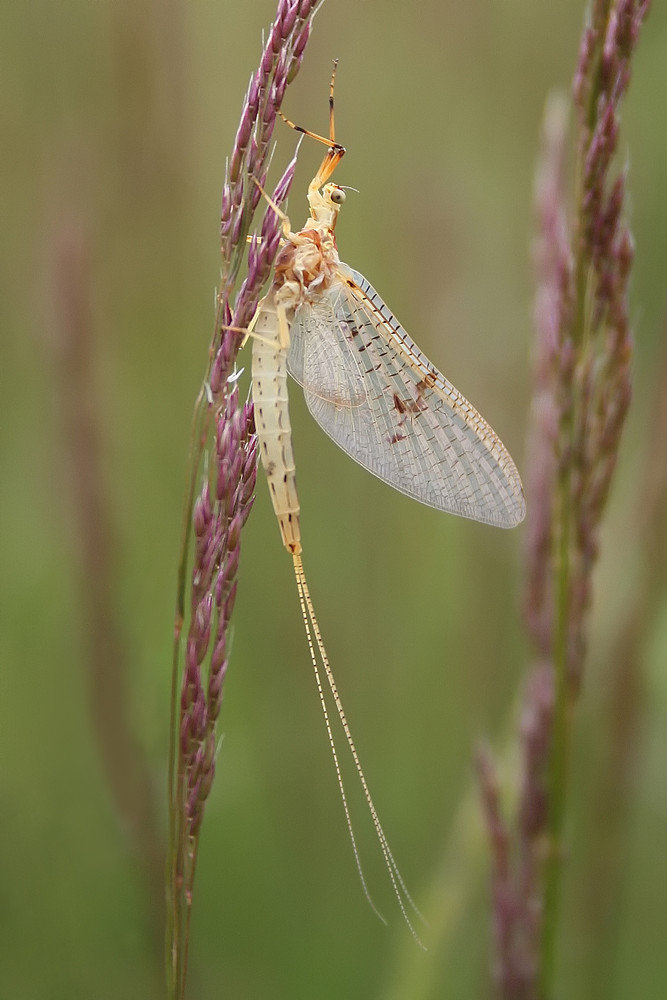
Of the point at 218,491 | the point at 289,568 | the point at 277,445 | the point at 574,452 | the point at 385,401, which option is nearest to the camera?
the point at 218,491

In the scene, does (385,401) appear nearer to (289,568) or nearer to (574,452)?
(574,452)

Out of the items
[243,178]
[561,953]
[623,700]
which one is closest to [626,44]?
[243,178]

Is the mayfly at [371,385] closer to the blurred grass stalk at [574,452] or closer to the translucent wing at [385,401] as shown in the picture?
the translucent wing at [385,401]

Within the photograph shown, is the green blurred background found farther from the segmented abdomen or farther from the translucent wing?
the segmented abdomen

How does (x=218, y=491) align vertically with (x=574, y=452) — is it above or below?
below

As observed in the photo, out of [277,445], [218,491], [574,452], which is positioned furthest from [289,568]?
[218,491]

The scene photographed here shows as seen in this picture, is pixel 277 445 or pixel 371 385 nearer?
pixel 277 445

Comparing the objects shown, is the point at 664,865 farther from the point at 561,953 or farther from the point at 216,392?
the point at 216,392
